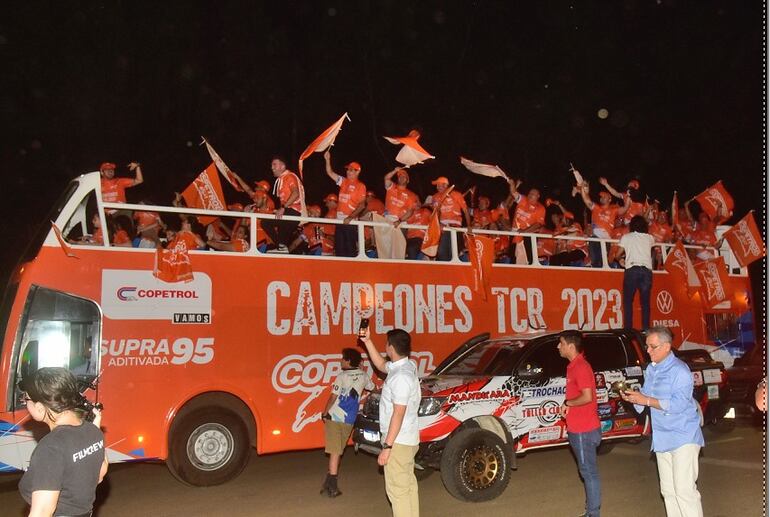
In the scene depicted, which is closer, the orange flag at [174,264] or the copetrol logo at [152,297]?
the copetrol logo at [152,297]

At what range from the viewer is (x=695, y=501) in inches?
209

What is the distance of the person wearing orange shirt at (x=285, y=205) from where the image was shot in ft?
32.1

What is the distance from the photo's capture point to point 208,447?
8.47 meters

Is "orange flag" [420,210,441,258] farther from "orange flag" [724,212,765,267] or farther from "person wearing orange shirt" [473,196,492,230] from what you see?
"orange flag" [724,212,765,267]

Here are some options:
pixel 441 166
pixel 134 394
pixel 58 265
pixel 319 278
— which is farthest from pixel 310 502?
pixel 441 166

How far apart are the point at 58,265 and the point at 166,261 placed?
122 cm

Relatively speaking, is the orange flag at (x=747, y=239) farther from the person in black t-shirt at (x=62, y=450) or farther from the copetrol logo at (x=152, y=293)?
the person in black t-shirt at (x=62, y=450)

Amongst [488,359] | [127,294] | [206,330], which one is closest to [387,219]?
[488,359]

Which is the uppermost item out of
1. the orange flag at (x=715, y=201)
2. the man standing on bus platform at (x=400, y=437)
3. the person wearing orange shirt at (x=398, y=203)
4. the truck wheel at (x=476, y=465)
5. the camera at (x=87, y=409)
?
the orange flag at (x=715, y=201)

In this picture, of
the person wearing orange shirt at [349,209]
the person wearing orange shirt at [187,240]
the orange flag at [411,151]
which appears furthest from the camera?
the orange flag at [411,151]

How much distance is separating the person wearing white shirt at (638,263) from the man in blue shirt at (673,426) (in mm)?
6179

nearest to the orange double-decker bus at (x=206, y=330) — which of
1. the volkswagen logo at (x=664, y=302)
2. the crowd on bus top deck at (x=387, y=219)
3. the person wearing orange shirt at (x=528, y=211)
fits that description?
the crowd on bus top deck at (x=387, y=219)

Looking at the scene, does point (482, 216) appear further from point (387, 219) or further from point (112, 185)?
point (112, 185)

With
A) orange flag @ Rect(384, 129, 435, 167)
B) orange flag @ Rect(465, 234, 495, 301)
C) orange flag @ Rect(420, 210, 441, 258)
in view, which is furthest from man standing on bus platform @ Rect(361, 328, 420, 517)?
orange flag @ Rect(384, 129, 435, 167)
